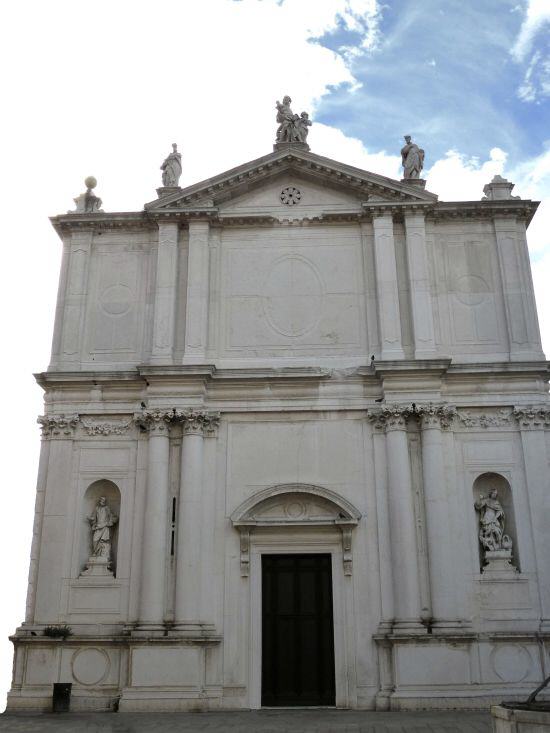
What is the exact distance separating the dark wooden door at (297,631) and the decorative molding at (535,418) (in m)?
5.61

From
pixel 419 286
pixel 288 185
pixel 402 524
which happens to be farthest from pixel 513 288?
pixel 402 524

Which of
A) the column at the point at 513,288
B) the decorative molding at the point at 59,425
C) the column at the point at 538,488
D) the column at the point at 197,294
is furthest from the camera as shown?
the column at the point at 513,288

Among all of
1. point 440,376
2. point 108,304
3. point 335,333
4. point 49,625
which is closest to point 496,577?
point 440,376

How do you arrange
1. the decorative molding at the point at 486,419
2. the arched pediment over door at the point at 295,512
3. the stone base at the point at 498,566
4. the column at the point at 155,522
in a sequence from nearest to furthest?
1. the column at the point at 155,522
2. the stone base at the point at 498,566
3. the arched pediment over door at the point at 295,512
4. the decorative molding at the point at 486,419

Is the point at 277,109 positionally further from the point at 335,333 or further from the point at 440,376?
the point at 440,376

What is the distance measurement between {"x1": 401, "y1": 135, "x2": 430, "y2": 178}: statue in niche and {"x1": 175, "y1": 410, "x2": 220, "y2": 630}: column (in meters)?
8.43

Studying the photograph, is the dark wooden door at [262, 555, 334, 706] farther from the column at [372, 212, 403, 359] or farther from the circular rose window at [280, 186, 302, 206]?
the circular rose window at [280, 186, 302, 206]

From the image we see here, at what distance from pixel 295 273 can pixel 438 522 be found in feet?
23.6

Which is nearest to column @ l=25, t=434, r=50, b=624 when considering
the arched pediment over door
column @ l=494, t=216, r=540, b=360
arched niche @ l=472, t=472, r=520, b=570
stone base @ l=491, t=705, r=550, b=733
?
the arched pediment over door

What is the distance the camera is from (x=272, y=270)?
2044cm

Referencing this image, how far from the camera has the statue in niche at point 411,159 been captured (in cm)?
2117

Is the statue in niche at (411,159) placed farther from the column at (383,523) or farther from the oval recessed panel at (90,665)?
the oval recessed panel at (90,665)

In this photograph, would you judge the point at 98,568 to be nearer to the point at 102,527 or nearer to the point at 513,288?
the point at 102,527

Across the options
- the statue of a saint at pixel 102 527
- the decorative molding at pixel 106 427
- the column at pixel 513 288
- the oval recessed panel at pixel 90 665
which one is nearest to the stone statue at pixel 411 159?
the column at pixel 513 288
